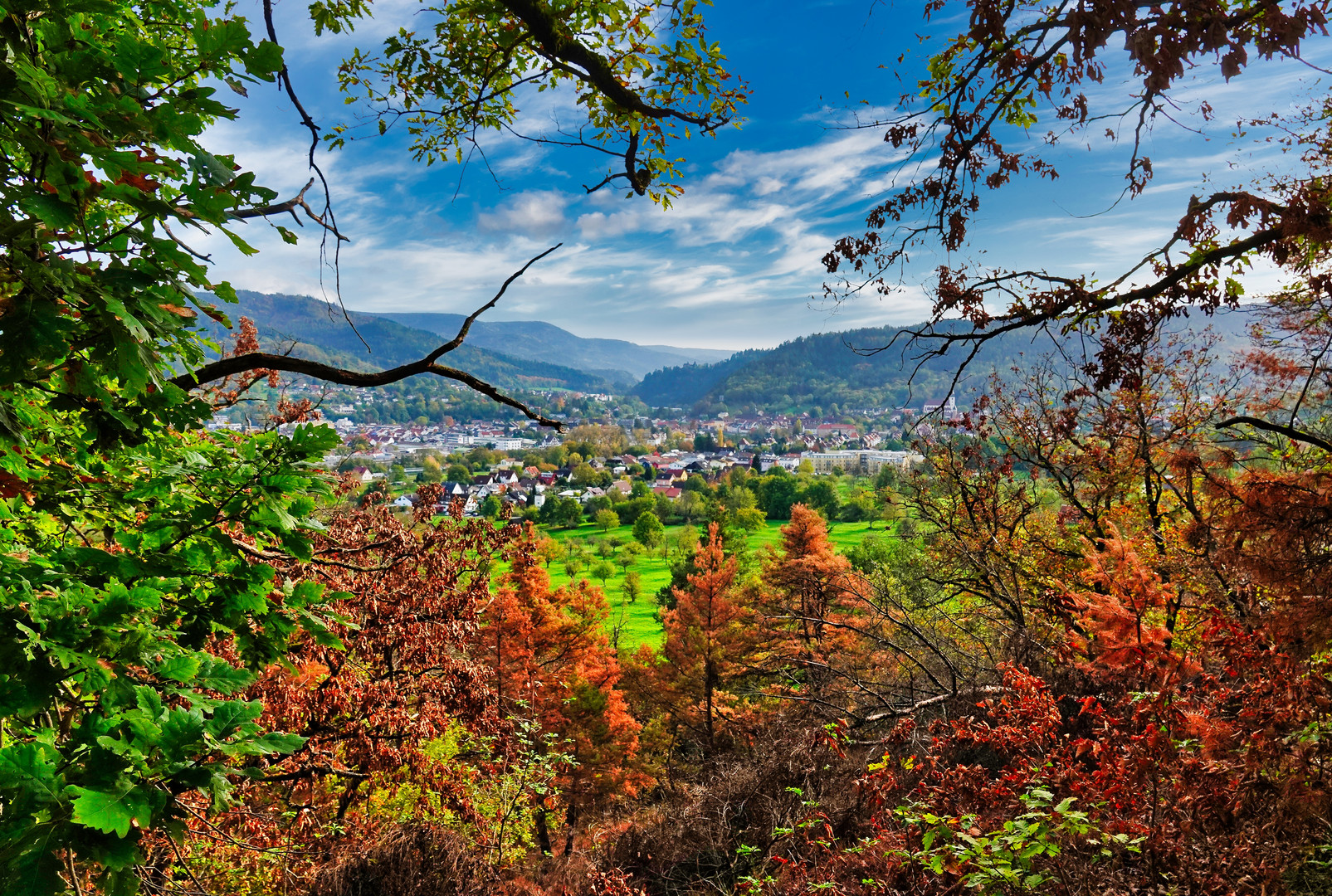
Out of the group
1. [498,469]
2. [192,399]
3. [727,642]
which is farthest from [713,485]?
[192,399]

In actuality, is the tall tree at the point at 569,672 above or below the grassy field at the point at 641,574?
above

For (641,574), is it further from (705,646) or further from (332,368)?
(332,368)

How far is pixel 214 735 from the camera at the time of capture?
1.37 m

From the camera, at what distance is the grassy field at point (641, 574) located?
134 feet

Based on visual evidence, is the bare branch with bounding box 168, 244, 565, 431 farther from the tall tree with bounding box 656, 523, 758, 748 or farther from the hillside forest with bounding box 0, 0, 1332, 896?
the tall tree with bounding box 656, 523, 758, 748

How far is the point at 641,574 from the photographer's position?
180 ft

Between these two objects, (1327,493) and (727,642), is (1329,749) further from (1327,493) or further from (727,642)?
(727,642)

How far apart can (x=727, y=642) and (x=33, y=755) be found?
71.1 feet

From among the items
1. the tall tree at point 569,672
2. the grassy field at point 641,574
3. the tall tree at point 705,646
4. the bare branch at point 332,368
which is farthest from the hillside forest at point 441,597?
the grassy field at point 641,574

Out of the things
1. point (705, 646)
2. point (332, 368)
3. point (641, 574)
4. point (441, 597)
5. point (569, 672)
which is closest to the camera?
point (332, 368)

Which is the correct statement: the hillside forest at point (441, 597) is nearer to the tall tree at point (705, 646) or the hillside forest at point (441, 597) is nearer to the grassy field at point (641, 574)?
the tall tree at point (705, 646)

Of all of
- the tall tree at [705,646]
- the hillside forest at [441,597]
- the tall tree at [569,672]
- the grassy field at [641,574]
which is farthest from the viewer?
the grassy field at [641,574]

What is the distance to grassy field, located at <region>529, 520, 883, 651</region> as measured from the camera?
40.8 metres

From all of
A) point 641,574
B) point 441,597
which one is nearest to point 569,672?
point 441,597
